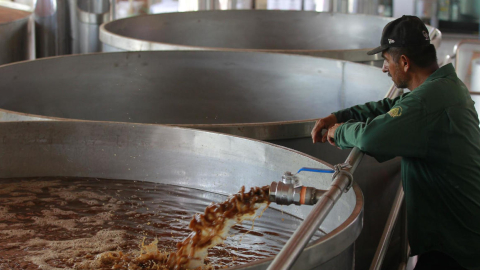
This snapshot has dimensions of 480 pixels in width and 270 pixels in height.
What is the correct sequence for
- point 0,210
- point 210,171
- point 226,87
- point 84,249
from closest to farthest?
point 84,249
point 0,210
point 210,171
point 226,87

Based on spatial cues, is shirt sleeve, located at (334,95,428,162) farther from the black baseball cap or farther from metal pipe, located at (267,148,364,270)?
metal pipe, located at (267,148,364,270)

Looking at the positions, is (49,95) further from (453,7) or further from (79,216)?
(453,7)

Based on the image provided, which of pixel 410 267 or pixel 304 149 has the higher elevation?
pixel 304 149

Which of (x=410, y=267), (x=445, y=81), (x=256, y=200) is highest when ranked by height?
(x=445, y=81)

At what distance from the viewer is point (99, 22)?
511 cm

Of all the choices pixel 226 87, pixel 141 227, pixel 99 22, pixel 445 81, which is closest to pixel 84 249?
pixel 141 227

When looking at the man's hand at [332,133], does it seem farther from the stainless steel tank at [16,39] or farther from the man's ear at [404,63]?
the stainless steel tank at [16,39]

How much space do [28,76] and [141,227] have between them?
6.11 feet

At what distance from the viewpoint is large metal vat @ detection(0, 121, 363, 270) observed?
7.03ft

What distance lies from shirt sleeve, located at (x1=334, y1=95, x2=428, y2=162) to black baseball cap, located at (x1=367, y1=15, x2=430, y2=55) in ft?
0.80

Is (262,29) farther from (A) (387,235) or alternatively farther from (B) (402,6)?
(B) (402,6)

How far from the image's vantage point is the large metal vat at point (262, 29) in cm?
586

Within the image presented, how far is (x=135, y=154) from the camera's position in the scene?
233 centimetres

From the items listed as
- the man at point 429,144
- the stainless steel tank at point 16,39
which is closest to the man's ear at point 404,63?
the man at point 429,144
